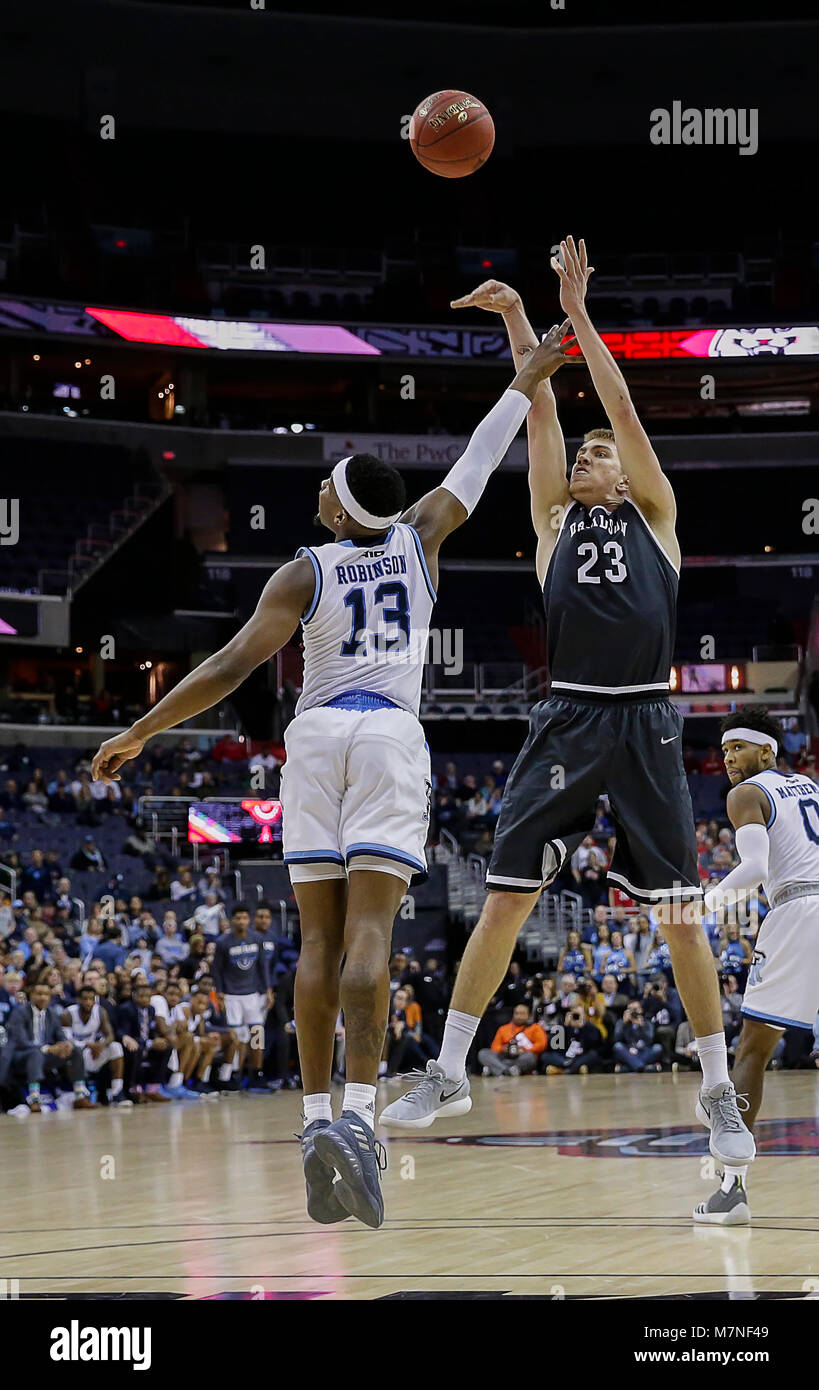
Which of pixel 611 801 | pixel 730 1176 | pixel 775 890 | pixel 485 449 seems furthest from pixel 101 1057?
pixel 485 449

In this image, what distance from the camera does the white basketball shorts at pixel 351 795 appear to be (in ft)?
16.4

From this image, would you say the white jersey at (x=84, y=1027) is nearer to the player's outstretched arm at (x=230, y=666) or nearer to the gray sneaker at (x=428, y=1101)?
the gray sneaker at (x=428, y=1101)

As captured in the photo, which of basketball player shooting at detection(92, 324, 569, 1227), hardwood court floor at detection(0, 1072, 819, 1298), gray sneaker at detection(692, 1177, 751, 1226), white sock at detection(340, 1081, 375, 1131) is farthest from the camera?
gray sneaker at detection(692, 1177, 751, 1226)

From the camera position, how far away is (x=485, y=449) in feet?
18.6

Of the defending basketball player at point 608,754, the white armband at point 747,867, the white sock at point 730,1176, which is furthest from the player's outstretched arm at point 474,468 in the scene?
the white sock at point 730,1176

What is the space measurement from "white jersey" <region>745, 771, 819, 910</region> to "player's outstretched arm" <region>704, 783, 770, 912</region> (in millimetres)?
185

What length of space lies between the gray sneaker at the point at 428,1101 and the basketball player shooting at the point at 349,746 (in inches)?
17.2

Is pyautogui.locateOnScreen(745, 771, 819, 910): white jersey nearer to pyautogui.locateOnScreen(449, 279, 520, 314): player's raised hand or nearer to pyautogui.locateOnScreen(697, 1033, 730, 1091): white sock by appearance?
pyautogui.locateOnScreen(697, 1033, 730, 1091): white sock

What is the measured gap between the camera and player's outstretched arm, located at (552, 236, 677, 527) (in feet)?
19.2

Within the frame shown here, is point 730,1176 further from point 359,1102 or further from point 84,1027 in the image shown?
point 84,1027

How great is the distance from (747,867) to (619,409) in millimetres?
2278

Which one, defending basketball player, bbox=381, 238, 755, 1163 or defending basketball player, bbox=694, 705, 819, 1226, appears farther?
defending basketball player, bbox=694, 705, 819, 1226

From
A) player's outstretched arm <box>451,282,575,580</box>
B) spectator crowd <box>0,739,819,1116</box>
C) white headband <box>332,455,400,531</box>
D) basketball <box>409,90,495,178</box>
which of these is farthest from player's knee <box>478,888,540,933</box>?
spectator crowd <box>0,739,819,1116</box>

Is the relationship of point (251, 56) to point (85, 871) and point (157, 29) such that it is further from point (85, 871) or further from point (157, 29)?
point (85, 871)
